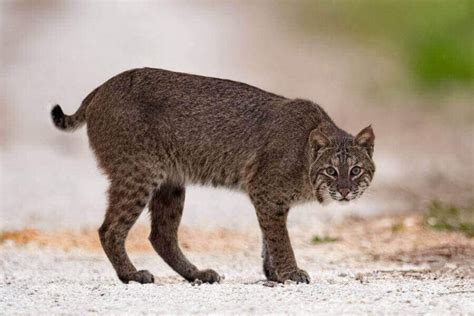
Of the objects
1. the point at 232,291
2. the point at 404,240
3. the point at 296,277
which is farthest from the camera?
the point at 404,240

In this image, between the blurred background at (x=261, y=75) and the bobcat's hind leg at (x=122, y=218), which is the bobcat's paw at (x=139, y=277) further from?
the blurred background at (x=261, y=75)

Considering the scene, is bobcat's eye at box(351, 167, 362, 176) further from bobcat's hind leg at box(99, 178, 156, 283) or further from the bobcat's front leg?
bobcat's hind leg at box(99, 178, 156, 283)

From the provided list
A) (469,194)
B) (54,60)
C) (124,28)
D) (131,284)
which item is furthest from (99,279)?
(124,28)

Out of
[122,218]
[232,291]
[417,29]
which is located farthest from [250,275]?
[417,29]

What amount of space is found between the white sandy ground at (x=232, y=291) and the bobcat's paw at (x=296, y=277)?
72 mm

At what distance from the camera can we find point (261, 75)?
72.1 ft

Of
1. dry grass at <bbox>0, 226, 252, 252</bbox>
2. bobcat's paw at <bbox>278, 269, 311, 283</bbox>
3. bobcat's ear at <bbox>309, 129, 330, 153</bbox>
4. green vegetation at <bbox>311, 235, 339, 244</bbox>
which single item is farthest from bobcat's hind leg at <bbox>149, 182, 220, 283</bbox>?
green vegetation at <bbox>311, 235, 339, 244</bbox>

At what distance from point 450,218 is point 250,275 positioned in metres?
2.71

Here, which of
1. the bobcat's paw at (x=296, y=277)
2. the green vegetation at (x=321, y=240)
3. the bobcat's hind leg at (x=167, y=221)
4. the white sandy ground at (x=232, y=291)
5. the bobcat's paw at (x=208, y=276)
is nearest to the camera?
the white sandy ground at (x=232, y=291)

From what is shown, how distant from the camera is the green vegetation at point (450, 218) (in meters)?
11.0

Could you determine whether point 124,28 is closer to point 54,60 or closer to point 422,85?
point 54,60

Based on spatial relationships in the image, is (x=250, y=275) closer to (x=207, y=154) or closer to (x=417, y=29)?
(x=207, y=154)

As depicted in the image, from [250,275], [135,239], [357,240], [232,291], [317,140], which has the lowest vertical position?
[232,291]

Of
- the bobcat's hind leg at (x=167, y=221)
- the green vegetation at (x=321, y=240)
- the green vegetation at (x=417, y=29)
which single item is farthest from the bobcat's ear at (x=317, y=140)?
the green vegetation at (x=417, y=29)
